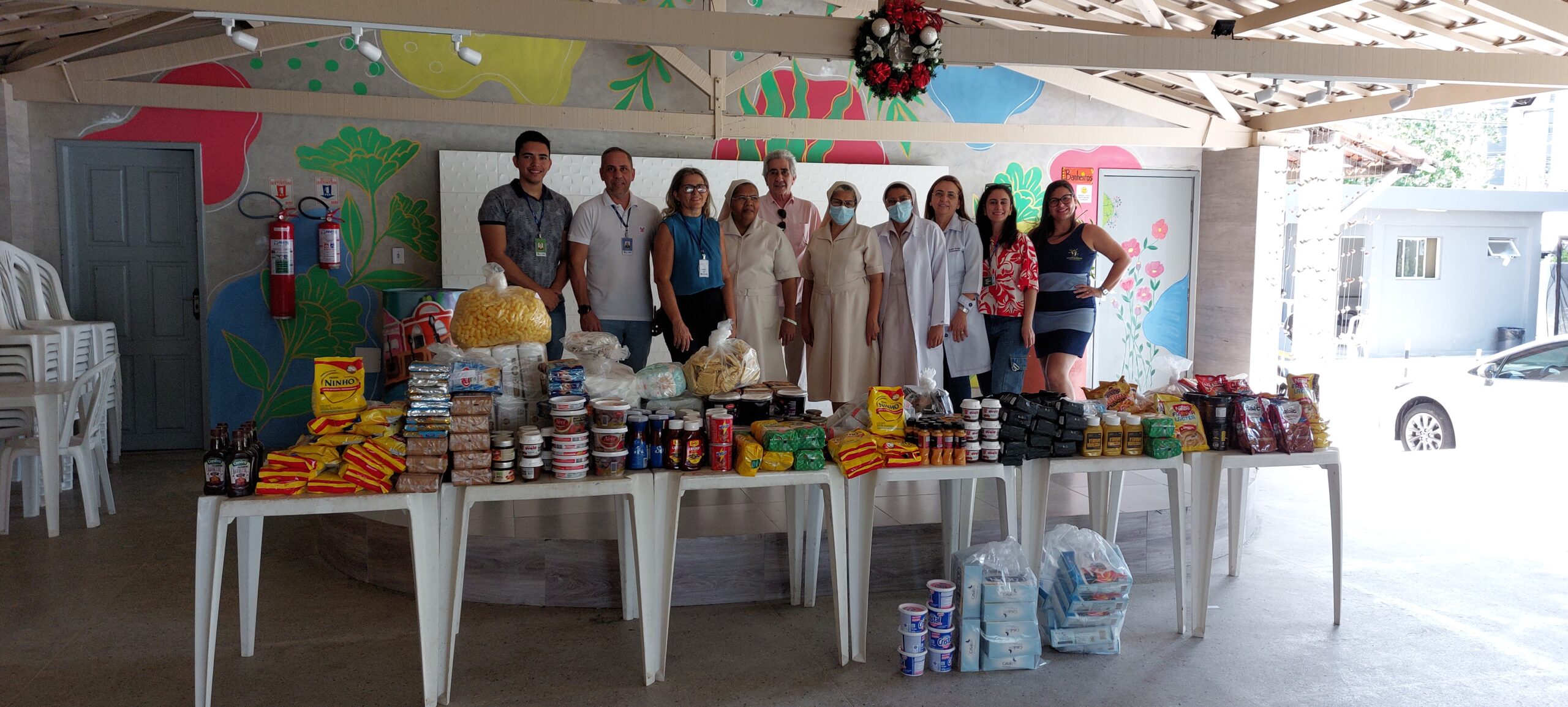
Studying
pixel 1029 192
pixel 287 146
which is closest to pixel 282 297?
pixel 287 146

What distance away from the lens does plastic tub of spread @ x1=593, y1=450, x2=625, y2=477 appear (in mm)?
3098

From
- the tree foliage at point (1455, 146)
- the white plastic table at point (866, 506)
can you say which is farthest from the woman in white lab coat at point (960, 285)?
the tree foliage at point (1455, 146)

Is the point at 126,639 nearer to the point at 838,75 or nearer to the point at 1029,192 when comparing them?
the point at 838,75

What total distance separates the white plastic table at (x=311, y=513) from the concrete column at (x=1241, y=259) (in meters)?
7.59

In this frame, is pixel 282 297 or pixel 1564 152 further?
pixel 1564 152

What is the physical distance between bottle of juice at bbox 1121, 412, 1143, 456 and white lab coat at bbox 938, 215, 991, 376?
165 centimetres

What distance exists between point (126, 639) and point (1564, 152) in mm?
25408

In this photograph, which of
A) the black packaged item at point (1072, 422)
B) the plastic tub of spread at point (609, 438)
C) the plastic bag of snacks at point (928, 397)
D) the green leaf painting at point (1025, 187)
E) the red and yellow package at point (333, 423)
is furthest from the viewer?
the green leaf painting at point (1025, 187)

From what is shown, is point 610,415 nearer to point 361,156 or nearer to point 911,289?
point 911,289

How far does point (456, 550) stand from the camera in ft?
9.93

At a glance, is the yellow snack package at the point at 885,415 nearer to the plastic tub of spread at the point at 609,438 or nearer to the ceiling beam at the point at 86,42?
the plastic tub of spread at the point at 609,438

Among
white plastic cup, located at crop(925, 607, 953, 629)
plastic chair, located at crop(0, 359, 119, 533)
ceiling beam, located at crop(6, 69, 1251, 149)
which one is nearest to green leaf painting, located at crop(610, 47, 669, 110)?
ceiling beam, located at crop(6, 69, 1251, 149)

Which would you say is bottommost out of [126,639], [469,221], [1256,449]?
[126,639]

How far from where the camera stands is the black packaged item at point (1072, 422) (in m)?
3.45
